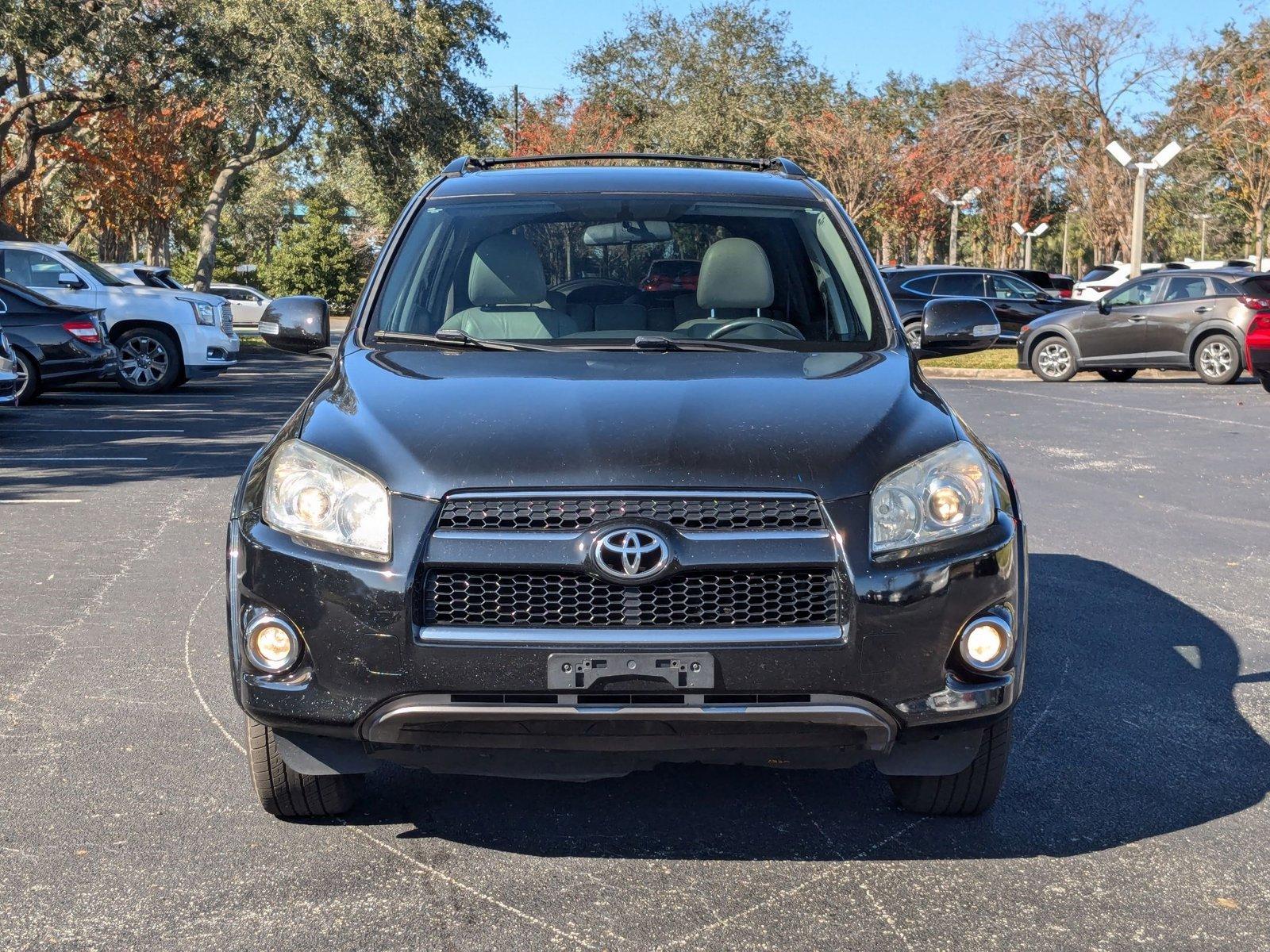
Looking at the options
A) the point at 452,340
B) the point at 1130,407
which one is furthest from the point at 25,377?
the point at 452,340

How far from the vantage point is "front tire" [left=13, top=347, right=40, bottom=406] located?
55.6 feet

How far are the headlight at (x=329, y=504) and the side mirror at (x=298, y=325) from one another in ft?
6.12

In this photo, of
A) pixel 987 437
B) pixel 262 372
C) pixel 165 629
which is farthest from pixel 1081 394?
pixel 165 629

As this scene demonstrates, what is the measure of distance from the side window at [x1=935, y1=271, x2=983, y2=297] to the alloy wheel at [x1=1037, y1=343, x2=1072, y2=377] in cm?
405

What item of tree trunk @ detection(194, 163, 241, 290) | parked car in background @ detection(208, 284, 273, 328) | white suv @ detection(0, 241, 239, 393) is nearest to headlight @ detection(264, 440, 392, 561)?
white suv @ detection(0, 241, 239, 393)

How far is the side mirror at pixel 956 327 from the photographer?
5.47 m

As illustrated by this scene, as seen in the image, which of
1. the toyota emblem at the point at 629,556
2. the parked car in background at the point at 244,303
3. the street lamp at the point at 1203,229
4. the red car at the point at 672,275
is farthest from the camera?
the street lamp at the point at 1203,229

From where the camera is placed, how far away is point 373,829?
403cm

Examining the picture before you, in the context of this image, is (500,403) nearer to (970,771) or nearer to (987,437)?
(970,771)

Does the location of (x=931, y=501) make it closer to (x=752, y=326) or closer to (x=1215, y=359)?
(x=752, y=326)

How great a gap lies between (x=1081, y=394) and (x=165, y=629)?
1539cm

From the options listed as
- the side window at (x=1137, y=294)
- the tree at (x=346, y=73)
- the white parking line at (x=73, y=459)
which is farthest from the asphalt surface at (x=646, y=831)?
the tree at (x=346, y=73)

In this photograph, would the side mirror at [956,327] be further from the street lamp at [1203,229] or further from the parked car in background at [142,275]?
the street lamp at [1203,229]

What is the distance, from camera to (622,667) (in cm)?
338
